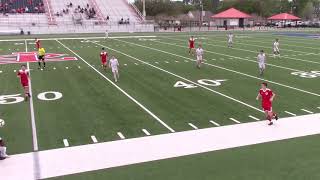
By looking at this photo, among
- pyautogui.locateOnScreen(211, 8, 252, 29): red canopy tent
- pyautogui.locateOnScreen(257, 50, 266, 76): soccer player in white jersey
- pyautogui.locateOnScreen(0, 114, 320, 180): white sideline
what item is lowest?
pyautogui.locateOnScreen(0, 114, 320, 180): white sideline

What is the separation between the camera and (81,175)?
8.45 metres

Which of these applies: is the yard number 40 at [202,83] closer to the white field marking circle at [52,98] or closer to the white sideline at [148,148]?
the white field marking circle at [52,98]

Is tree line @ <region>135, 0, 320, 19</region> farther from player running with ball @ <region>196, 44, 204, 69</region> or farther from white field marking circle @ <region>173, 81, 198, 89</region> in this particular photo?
white field marking circle @ <region>173, 81, 198, 89</region>

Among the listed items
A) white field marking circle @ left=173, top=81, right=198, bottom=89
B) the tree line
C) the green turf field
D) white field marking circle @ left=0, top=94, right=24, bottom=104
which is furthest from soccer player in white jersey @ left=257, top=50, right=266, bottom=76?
the tree line

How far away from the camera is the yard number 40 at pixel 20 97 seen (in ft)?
50.3

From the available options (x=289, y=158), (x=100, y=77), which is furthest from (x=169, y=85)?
(x=289, y=158)

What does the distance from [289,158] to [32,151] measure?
6290 mm

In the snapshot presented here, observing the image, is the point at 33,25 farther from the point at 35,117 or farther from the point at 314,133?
the point at 314,133

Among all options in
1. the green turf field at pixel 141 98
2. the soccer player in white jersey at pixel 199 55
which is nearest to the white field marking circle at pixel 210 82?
the green turf field at pixel 141 98

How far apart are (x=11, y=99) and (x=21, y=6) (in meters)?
60.2

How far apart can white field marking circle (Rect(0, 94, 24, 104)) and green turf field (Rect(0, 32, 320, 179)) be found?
39 mm

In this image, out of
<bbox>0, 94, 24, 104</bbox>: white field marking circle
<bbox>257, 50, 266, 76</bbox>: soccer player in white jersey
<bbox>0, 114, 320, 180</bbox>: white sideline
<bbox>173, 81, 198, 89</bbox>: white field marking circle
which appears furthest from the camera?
<bbox>257, 50, 266, 76</bbox>: soccer player in white jersey

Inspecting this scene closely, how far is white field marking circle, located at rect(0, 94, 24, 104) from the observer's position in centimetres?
1520

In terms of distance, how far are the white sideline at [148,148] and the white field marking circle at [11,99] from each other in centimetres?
614
